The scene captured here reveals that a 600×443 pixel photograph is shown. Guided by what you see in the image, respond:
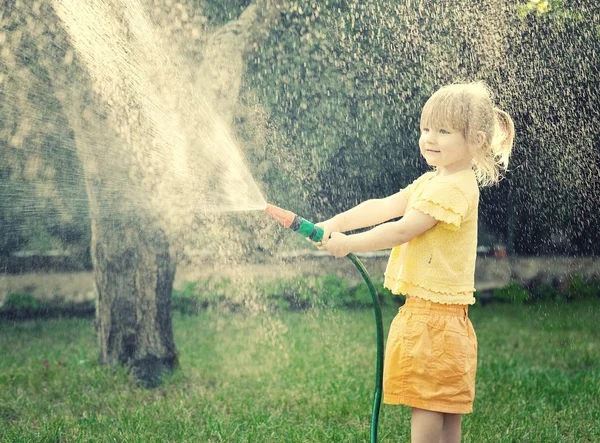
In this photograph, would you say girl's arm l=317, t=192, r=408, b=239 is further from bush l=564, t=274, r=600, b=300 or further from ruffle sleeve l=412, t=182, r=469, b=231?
bush l=564, t=274, r=600, b=300

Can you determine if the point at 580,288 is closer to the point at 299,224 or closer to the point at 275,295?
the point at 275,295

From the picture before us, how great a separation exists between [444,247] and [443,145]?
12.9 inches

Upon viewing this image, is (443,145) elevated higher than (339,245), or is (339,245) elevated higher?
(443,145)

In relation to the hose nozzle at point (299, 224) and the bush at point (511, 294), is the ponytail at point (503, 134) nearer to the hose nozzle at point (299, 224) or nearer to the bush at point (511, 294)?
the hose nozzle at point (299, 224)

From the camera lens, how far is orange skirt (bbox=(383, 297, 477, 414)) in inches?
96.7

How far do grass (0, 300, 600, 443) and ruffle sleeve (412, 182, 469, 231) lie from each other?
1243 millimetres

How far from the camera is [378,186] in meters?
6.38

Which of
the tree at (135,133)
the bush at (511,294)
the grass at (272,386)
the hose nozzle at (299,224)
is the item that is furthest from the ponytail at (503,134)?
the bush at (511,294)

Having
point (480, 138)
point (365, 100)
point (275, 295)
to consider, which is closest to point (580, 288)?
point (275, 295)

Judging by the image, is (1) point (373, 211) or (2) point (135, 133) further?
(2) point (135, 133)

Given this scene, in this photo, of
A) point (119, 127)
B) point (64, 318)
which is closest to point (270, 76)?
point (119, 127)

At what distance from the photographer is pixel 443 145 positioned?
2518 millimetres

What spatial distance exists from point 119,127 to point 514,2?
2522mm

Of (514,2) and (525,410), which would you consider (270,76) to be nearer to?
(514,2)
